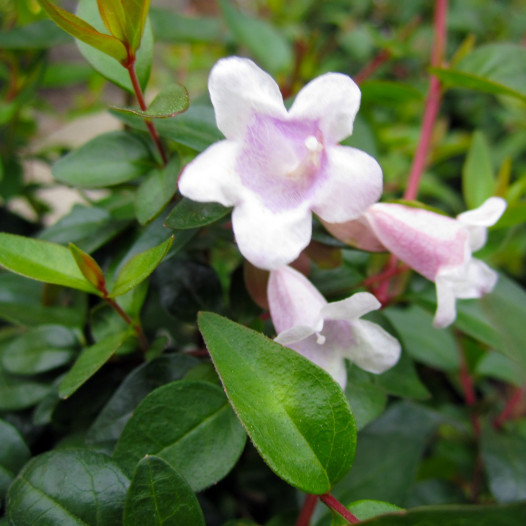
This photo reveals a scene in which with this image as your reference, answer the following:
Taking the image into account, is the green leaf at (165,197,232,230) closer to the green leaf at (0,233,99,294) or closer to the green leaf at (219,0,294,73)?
the green leaf at (0,233,99,294)

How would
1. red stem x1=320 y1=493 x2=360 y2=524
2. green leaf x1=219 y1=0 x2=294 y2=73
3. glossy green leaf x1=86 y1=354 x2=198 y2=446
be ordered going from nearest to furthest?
1. red stem x1=320 y1=493 x2=360 y2=524
2. glossy green leaf x1=86 y1=354 x2=198 y2=446
3. green leaf x1=219 y1=0 x2=294 y2=73

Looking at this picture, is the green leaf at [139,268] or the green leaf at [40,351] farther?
the green leaf at [40,351]

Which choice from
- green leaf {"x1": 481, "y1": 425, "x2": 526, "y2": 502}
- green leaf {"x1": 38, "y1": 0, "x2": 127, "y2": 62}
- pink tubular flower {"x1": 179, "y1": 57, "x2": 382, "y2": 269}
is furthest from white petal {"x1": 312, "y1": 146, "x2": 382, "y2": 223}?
green leaf {"x1": 481, "y1": 425, "x2": 526, "y2": 502}

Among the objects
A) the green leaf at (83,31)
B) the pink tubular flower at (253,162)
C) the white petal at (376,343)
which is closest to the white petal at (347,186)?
the pink tubular flower at (253,162)

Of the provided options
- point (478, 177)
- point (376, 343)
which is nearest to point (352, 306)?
point (376, 343)

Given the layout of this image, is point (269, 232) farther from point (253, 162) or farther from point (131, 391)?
point (131, 391)

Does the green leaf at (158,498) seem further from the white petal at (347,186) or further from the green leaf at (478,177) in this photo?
the green leaf at (478,177)
